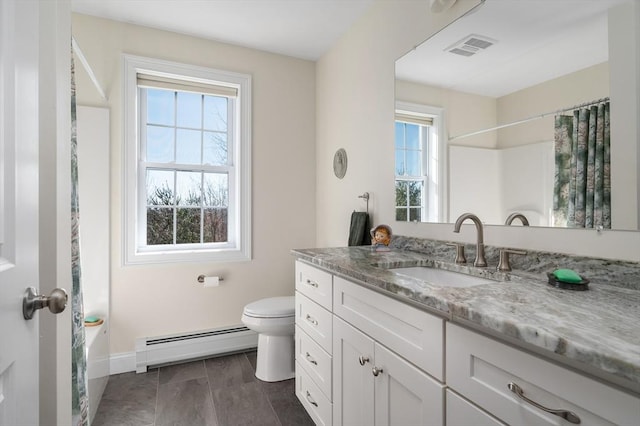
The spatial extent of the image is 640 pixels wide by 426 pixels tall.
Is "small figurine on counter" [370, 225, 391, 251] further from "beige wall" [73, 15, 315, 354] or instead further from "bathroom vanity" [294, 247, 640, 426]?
"beige wall" [73, 15, 315, 354]

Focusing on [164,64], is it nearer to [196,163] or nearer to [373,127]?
[196,163]

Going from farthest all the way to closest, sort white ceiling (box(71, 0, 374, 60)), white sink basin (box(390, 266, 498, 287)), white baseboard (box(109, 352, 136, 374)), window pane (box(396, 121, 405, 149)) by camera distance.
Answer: white baseboard (box(109, 352, 136, 374)) < white ceiling (box(71, 0, 374, 60)) < window pane (box(396, 121, 405, 149)) < white sink basin (box(390, 266, 498, 287))

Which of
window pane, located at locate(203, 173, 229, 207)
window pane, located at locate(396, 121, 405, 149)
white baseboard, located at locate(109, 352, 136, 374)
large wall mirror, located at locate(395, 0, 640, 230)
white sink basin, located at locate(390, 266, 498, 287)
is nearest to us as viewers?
large wall mirror, located at locate(395, 0, 640, 230)

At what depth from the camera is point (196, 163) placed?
269 centimetres

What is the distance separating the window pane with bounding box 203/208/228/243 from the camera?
2.72m

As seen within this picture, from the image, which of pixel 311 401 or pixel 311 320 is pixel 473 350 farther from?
pixel 311 401

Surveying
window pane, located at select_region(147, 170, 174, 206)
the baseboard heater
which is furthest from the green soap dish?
window pane, located at select_region(147, 170, 174, 206)

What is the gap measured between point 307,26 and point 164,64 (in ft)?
3.80

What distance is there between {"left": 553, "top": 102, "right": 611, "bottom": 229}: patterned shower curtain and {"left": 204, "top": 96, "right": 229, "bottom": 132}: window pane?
2.43 meters

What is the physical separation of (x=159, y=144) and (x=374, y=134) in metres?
1.75

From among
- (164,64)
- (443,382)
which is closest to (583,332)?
(443,382)

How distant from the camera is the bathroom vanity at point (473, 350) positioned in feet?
1.82

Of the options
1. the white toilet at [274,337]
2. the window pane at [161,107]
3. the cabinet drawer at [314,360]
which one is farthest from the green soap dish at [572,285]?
the window pane at [161,107]

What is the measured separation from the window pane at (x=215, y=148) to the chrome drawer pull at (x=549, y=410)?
2.60 metres
